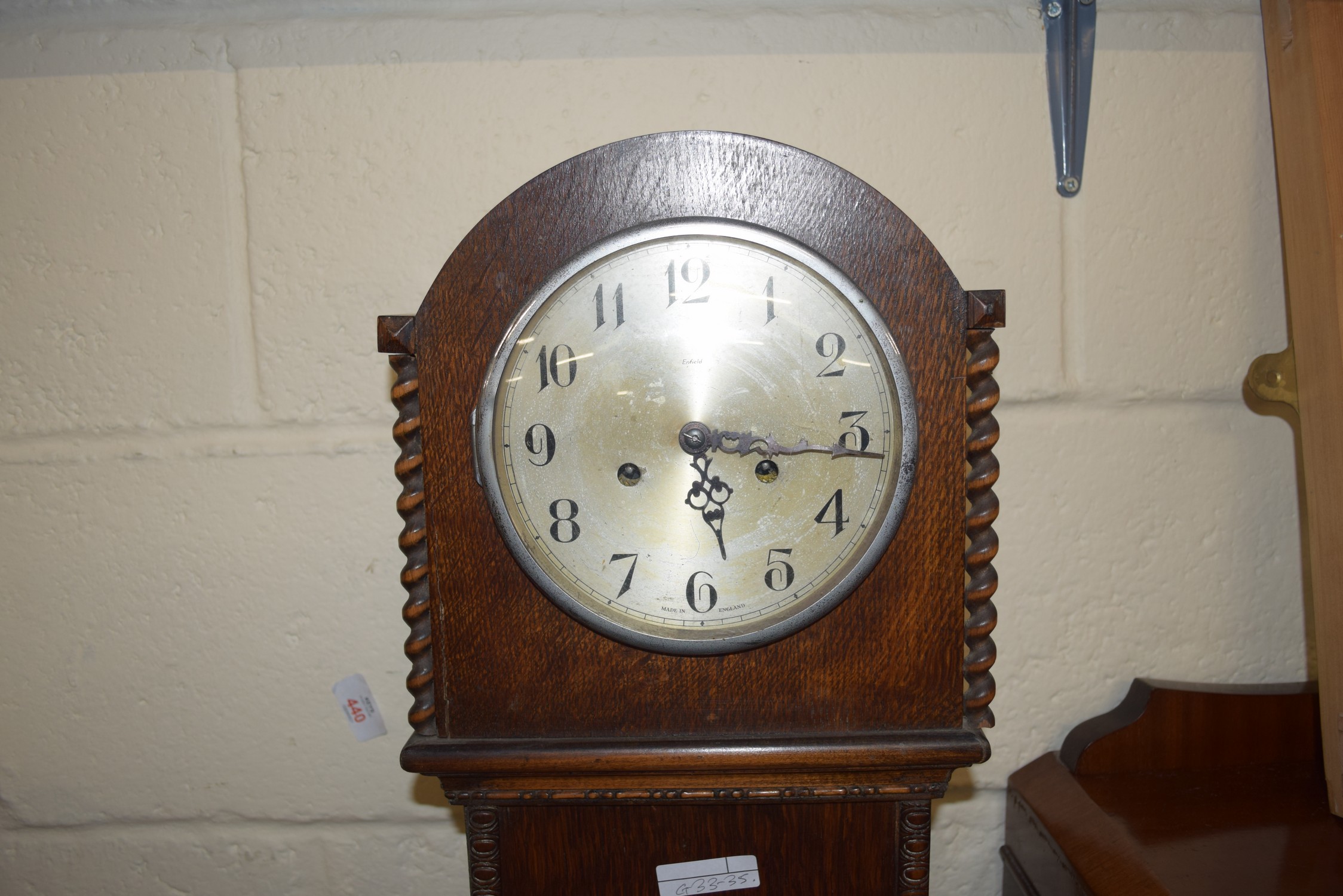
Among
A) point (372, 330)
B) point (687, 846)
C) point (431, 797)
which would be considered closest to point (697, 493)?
point (687, 846)

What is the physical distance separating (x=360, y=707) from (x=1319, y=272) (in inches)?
48.8

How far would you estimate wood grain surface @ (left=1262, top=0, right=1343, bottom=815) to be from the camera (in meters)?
0.86

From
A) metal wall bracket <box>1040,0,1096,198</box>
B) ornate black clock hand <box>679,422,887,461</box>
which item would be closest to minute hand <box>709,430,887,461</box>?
ornate black clock hand <box>679,422,887,461</box>

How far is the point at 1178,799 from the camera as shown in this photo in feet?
2.95

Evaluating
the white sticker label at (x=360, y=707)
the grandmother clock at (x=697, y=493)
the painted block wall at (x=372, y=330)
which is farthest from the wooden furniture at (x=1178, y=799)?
the white sticker label at (x=360, y=707)

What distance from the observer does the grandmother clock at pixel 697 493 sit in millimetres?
704

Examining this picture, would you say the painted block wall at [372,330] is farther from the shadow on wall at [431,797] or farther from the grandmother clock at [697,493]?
the grandmother clock at [697,493]

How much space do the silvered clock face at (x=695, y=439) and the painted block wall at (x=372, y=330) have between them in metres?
0.33

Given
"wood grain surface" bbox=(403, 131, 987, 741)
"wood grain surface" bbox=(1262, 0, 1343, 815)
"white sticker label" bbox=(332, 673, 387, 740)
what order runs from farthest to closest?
"white sticker label" bbox=(332, 673, 387, 740), "wood grain surface" bbox=(1262, 0, 1343, 815), "wood grain surface" bbox=(403, 131, 987, 741)

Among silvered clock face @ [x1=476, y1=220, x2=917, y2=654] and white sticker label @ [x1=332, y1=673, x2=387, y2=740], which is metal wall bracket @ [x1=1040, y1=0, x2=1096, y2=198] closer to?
silvered clock face @ [x1=476, y1=220, x2=917, y2=654]

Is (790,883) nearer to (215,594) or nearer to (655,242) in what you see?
(655,242)

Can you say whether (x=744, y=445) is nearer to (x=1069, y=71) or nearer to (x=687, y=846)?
(x=687, y=846)

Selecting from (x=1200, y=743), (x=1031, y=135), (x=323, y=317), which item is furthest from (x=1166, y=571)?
(x=323, y=317)

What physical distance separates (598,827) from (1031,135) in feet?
3.02
